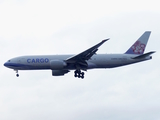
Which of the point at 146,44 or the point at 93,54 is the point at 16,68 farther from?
the point at 146,44

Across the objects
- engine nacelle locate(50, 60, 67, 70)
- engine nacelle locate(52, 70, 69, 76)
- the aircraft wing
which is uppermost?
the aircraft wing

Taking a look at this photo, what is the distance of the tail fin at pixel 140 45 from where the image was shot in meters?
45.0

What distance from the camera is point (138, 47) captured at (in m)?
45.4

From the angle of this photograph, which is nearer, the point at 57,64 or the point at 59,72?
the point at 57,64

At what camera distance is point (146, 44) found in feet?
151

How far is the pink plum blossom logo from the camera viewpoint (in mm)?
45134

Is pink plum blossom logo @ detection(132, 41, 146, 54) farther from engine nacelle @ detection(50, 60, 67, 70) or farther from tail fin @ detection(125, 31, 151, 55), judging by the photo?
engine nacelle @ detection(50, 60, 67, 70)

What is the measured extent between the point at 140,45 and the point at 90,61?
23.5ft

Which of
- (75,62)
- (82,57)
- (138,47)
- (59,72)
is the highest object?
(138,47)

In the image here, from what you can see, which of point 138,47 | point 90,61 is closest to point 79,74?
point 90,61

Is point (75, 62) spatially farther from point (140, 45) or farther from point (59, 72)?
point (140, 45)

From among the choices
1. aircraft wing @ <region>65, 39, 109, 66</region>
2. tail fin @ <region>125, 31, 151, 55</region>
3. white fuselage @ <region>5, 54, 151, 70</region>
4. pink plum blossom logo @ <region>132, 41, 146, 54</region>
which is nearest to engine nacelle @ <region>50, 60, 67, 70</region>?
aircraft wing @ <region>65, 39, 109, 66</region>

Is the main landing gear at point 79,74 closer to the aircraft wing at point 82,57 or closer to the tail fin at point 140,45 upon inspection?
the aircraft wing at point 82,57

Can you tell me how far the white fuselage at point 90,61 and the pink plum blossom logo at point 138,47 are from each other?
150 centimetres
